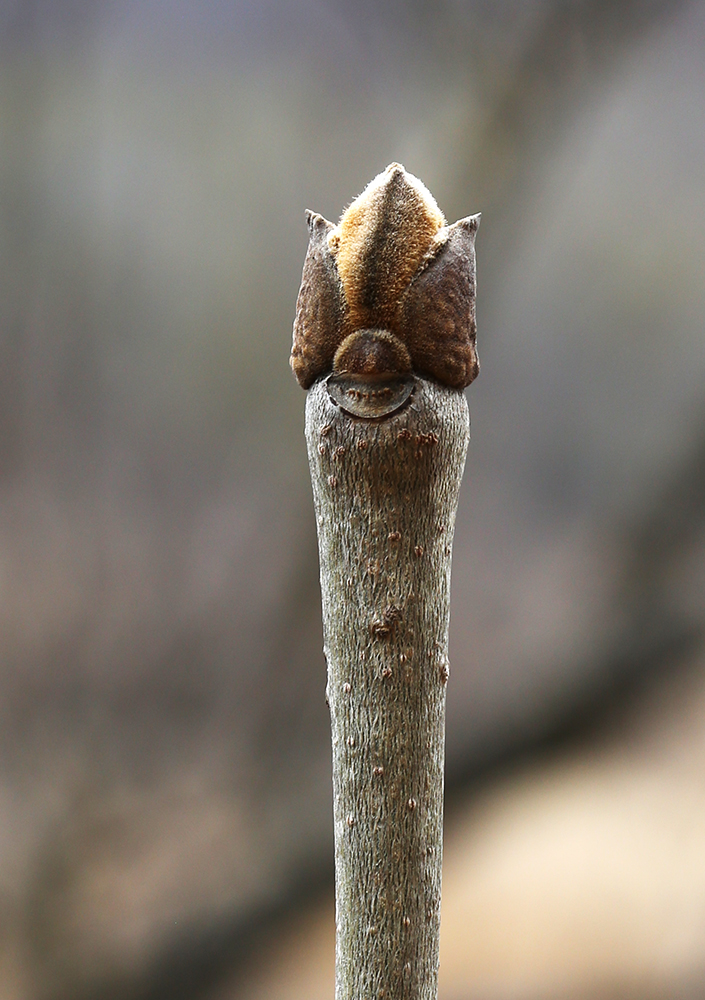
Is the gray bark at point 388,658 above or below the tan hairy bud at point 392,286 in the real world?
below

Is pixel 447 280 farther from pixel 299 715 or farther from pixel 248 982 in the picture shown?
pixel 248 982

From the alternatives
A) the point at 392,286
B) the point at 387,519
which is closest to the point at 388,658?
the point at 387,519

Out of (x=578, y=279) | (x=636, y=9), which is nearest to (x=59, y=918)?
(x=578, y=279)

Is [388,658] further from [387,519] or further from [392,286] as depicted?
[392,286]

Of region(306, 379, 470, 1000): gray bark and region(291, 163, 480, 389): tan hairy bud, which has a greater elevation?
region(291, 163, 480, 389): tan hairy bud
